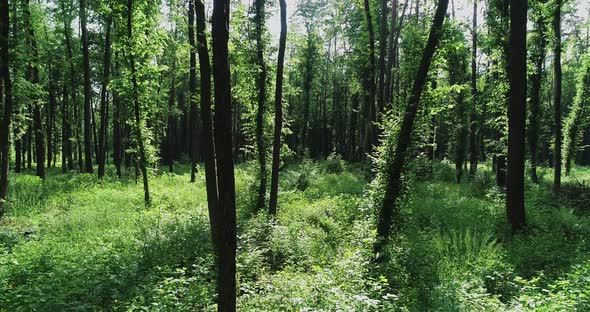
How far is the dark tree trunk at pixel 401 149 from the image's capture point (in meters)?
8.48

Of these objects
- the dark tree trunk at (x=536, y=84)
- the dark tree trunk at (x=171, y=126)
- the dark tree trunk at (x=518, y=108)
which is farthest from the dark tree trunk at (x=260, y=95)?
the dark tree trunk at (x=171, y=126)

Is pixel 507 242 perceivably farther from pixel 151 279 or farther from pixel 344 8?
pixel 344 8

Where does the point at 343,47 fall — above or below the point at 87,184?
above

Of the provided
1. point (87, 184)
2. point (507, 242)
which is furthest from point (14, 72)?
point (507, 242)

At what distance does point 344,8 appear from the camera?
28.1 meters

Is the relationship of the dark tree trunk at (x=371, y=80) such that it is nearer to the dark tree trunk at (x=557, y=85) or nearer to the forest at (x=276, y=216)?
the forest at (x=276, y=216)

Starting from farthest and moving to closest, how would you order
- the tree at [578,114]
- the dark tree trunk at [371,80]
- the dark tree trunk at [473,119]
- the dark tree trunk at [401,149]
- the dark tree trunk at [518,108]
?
the tree at [578,114] < the dark tree trunk at [473,119] < the dark tree trunk at [371,80] < the dark tree trunk at [518,108] < the dark tree trunk at [401,149]

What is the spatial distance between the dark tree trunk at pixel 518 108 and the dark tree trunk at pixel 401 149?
2.87 meters

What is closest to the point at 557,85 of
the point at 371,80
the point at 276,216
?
the point at 371,80

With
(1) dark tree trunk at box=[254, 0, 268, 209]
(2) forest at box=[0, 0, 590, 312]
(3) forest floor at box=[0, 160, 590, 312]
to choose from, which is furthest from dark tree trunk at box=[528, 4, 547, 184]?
(1) dark tree trunk at box=[254, 0, 268, 209]

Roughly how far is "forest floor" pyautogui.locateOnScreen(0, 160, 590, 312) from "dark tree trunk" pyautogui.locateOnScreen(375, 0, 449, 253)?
1.35 ft

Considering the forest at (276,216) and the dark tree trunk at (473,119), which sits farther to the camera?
the dark tree trunk at (473,119)

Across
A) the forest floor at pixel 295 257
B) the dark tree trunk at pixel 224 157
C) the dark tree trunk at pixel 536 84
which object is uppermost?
the dark tree trunk at pixel 536 84

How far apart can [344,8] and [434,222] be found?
22101 mm
